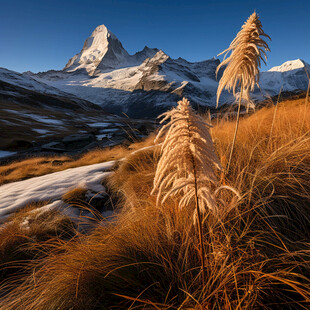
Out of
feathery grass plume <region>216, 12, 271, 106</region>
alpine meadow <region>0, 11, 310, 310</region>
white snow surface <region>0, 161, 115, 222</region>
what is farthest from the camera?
white snow surface <region>0, 161, 115, 222</region>

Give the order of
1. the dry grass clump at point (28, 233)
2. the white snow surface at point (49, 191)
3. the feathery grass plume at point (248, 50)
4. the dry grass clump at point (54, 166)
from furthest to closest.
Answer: the dry grass clump at point (54, 166)
the white snow surface at point (49, 191)
the dry grass clump at point (28, 233)
the feathery grass plume at point (248, 50)

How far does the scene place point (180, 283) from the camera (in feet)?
4.52

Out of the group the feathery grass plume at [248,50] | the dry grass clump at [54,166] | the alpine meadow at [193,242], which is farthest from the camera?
the dry grass clump at [54,166]

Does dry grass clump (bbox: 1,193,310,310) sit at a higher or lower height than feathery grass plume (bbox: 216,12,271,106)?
lower

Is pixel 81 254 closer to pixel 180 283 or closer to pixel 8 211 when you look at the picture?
pixel 180 283

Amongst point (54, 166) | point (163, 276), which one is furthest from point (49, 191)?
point (54, 166)

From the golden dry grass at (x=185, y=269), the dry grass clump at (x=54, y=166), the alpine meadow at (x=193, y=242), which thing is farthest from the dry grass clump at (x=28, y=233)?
the dry grass clump at (x=54, y=166)

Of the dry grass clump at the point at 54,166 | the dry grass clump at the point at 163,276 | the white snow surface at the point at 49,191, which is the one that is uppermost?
the dry grass clump at the point at 163,276

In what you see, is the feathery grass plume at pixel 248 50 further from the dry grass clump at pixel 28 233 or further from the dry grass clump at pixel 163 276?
the dry grass clump at pixel 28 233

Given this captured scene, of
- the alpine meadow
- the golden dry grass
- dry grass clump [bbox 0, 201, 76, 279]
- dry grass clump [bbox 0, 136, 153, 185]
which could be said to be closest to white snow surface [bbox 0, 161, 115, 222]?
dry grass clump [bbox 0, 201, 76, 279]

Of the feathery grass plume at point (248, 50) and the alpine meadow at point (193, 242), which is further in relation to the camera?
the feathery grass plume at point (248, 50)

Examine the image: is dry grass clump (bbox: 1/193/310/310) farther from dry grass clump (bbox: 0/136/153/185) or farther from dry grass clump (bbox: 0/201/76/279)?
dry grass clump (bbox: 0/136/153/185)

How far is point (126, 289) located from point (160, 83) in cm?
19113

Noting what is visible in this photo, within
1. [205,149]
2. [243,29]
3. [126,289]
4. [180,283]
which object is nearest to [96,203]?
[126,289]
